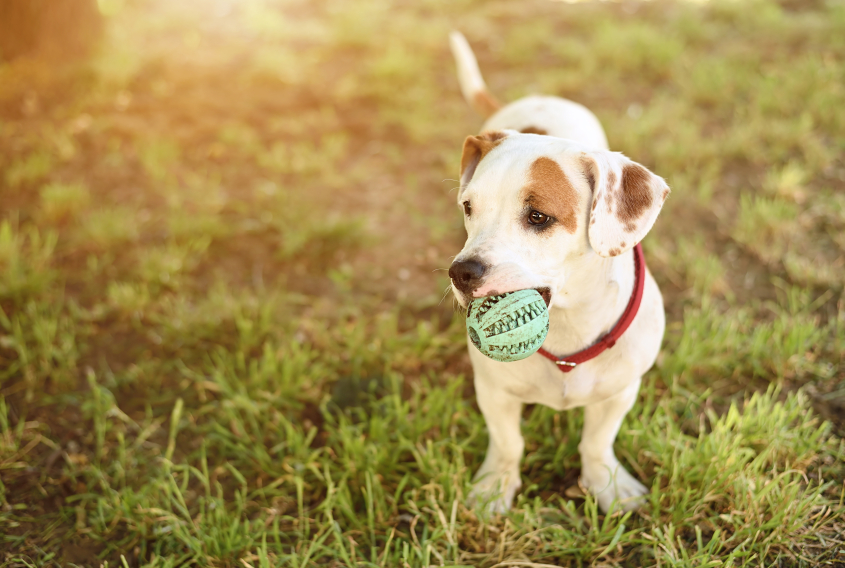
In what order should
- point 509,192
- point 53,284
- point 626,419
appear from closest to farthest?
point 509,192, point 626,419, point 53,284

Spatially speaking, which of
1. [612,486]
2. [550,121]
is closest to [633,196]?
[550,121]

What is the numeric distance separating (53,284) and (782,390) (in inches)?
143

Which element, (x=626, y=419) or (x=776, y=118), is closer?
(x=626, y=419)

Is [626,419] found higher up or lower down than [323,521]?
higher up

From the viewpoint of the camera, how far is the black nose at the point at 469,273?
5.22ft

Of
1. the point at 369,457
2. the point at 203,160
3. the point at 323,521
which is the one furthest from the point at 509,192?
the point at 203,160

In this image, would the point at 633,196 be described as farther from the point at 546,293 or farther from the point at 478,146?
the point at 478,146

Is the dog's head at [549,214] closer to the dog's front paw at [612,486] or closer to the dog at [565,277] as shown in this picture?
the dog at [565,277]

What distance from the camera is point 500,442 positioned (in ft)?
7.20

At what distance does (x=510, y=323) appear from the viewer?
1582 millimetres

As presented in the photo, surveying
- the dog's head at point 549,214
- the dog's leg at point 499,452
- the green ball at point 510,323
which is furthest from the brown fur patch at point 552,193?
the dog's leg at point 499,452

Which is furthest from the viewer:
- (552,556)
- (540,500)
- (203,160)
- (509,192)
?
(203,160)

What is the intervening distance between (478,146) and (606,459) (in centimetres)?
122

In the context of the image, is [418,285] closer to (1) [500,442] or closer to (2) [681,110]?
(1) [500,442]
